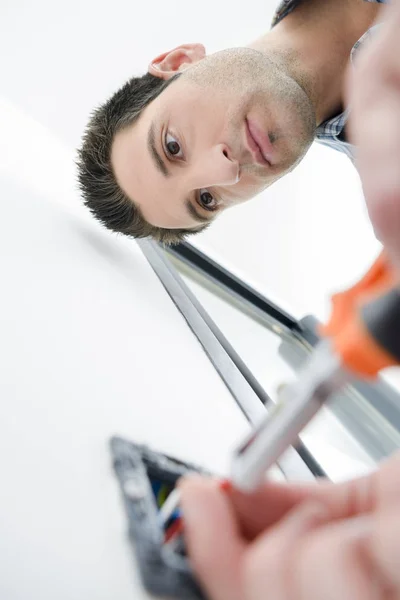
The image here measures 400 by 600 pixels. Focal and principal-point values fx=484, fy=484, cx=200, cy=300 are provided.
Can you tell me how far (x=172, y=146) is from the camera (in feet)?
2.62

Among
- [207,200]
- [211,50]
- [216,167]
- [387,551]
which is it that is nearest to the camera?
[387,551]

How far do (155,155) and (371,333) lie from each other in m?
0.68

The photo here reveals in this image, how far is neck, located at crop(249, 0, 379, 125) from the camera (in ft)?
2.90

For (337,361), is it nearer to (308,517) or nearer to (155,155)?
(308,517)

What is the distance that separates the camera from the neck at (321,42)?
2.90ft

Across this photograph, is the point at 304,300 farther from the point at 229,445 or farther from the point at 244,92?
the point at 229,445

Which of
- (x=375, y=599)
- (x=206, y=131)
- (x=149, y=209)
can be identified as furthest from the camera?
(x=149, y=209)

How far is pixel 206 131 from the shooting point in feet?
2.52

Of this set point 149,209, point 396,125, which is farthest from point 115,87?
point 396,125

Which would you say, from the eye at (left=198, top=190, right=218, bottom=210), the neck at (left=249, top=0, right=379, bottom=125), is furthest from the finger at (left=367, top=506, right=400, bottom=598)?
the neck at (left=249, top=0, right=379, bottom=125)

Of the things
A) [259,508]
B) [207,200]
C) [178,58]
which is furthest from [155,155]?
[259,508]

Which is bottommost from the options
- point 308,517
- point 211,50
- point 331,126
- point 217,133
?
point 308,517

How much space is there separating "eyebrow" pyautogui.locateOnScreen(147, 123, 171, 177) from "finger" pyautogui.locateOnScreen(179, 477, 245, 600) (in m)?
0.64

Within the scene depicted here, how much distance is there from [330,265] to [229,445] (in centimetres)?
107
